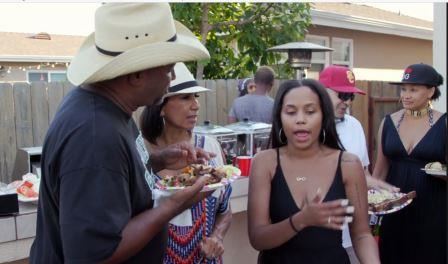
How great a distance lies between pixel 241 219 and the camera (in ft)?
13.1

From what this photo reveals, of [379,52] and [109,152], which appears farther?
[379,52]

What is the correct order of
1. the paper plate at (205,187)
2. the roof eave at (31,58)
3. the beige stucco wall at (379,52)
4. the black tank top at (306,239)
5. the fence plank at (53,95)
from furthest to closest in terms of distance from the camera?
the roof eave at (31,58)
the beige stucco wall at (379,52)
the fence plank at (53,95)
the black tank top at (306,239)
the paper plate at (205,187)

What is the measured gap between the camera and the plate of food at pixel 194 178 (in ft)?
7.13

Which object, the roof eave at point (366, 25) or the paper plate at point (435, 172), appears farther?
the roof eave at point (366, 25)

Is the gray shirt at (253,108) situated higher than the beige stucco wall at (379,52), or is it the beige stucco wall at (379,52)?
the beige stucco wall at (379,52)

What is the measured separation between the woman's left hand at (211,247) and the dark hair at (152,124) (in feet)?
2.12

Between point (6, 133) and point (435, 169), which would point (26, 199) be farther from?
point (435, 169)

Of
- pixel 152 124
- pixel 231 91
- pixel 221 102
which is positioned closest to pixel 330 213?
pixel 152 124

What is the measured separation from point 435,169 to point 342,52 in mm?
10809

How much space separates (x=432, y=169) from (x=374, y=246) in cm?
144

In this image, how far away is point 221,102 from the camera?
6.72 metres

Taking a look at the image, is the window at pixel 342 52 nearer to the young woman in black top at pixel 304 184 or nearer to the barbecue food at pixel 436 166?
the barbecue food at pixel 436 166

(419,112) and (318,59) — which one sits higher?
(318,59)

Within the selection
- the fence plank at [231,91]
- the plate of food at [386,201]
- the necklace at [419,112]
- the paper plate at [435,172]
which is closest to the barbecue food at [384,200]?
the plate of food at [386,201]
